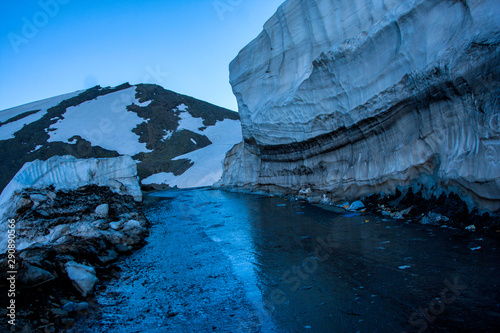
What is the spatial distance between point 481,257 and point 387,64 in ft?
19.0

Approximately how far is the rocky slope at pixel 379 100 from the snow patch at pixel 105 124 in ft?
112

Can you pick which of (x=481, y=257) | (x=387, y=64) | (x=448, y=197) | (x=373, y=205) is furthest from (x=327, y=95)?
(x=481, y=257)

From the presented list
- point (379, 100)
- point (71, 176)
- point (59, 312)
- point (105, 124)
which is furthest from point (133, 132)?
point (59, 312)

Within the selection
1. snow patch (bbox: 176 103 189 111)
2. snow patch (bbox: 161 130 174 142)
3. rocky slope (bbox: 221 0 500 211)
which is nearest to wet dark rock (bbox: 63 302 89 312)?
rocky slope (bbox: 221 0 500 211)

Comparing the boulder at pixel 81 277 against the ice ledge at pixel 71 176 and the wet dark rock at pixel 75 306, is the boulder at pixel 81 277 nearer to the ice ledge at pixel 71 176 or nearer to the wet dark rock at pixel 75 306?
the wet dark rock at pixel 75 306

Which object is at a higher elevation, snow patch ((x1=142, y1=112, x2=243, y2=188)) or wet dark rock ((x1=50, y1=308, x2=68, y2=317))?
snow patch ((x1=142, y1=112, x2=243, y2=188))

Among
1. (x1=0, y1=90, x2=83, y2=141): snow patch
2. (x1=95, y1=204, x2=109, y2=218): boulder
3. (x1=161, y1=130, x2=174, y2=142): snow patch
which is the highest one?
(x1=0, y1=90, x2=83, y2=141): snow patch

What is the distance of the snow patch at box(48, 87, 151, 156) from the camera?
149 feet

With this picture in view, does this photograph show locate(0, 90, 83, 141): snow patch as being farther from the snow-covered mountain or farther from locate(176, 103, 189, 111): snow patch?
locate(176, 103, 189, 111): snow patch

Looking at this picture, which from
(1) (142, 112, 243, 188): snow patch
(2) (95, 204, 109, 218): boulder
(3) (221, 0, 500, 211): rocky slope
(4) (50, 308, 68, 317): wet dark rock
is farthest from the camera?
(1) (142, 112, 243, 188): snow patch

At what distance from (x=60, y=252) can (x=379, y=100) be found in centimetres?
809

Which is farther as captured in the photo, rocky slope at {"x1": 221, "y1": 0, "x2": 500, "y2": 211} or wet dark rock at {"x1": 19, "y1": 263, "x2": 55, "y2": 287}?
rocky slope at {"x1": 221, "y1": 0, "x2": 500, "y2": 211}

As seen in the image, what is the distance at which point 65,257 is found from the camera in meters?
5.12

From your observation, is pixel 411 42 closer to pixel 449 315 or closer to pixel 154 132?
pixel 449 315
